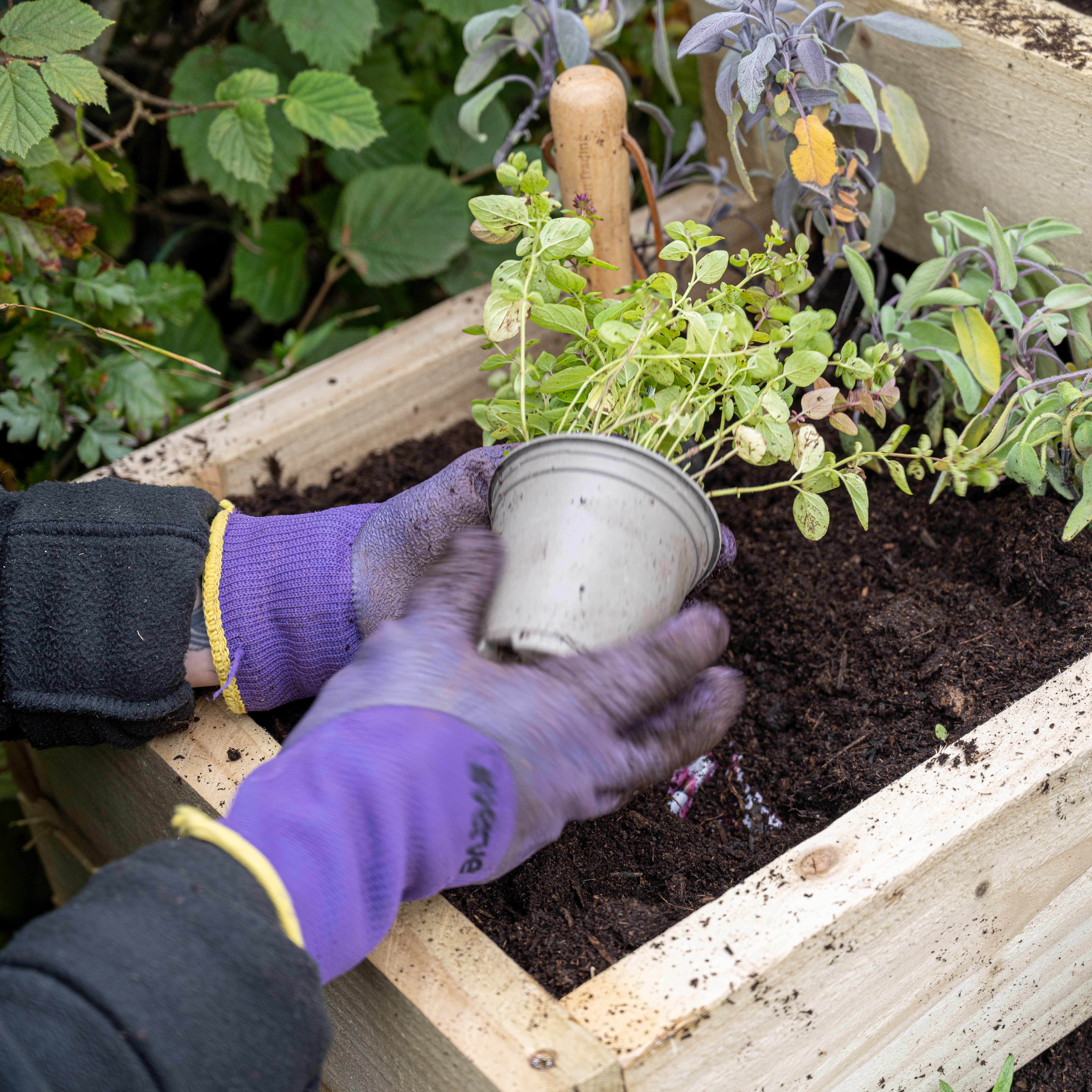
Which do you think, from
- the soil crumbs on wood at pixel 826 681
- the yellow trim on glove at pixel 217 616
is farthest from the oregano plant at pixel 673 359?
the yellow trim on glove at pixel 217 616

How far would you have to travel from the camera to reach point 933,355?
1145 millimetres

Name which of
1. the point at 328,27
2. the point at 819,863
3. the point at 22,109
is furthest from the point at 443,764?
the point at 328,27

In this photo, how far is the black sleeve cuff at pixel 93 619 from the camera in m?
0.92

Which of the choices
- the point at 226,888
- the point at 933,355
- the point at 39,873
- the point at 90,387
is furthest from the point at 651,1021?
the point at 39,873

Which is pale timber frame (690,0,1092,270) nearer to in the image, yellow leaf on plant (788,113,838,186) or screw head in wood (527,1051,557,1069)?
yellow leaf on plant (788,113,838,186)

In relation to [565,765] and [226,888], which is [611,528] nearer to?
[565,765]

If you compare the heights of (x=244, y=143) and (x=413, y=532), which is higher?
(x=244, y=143)

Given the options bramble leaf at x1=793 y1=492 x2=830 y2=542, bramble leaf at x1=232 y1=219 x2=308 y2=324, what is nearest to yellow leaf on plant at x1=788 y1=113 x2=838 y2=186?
bramble leaf at x1=793 y1=492 x2=830 y2=542

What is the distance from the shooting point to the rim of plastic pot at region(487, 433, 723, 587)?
31.0 inches

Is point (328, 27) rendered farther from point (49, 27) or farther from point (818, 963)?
point (818, 963)

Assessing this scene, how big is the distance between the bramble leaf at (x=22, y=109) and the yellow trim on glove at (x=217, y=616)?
45 cm

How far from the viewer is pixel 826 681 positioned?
104cm

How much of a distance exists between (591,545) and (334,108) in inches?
34.9

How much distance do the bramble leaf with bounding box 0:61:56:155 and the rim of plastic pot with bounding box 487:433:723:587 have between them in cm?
63
